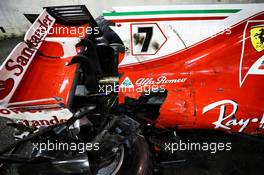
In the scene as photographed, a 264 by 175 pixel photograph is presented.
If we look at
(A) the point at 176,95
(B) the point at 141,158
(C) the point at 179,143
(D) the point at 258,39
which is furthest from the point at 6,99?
(D) the point at 258,39

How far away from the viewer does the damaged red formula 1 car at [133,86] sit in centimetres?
174

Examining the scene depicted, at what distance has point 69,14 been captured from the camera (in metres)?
2.52

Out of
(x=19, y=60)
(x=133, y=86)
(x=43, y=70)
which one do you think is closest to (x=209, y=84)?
(x=133, y=86)

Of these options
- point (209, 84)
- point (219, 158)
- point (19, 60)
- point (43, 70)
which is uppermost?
point (19, 60)

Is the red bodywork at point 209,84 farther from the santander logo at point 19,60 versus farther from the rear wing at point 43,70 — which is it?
the santander logo at point 19,60

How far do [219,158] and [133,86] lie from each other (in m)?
1.21

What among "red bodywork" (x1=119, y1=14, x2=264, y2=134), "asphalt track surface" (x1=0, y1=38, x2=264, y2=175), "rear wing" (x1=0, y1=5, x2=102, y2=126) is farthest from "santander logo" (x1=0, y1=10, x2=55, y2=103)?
"asphalt track surface" (x1=0, y1=38, x2=264, y2=175)

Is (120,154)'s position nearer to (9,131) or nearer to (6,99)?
(6,99)

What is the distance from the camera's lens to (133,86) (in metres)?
2.09

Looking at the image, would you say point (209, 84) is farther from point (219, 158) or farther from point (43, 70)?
point (43, 70)

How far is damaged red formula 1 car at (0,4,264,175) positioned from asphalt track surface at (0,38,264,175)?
1.32ft

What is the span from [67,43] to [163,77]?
37.7 inches

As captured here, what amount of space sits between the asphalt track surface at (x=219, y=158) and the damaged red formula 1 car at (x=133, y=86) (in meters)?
0.40

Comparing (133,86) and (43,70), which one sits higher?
(43,70)
